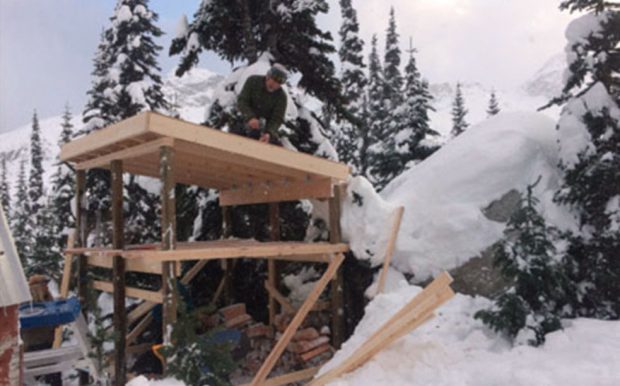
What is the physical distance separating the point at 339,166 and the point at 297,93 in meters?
4.26

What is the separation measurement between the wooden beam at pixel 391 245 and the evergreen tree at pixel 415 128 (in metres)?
13.4

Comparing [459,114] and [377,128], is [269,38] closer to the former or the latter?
[377,128]

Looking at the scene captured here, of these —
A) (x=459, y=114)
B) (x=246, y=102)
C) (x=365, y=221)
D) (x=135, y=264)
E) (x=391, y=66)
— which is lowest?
(x=135, y=264)

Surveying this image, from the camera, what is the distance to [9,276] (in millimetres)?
4215

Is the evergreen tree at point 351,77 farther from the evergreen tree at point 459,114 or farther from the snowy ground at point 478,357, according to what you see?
the snowy ground at point 478,357

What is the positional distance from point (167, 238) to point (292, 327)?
2.53m

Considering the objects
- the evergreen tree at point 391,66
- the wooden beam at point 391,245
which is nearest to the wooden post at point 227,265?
the wooden beam at point 391,245

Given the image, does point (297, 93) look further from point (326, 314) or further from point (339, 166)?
point (326, 314)

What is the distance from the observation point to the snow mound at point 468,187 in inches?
348

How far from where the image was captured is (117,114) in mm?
17906

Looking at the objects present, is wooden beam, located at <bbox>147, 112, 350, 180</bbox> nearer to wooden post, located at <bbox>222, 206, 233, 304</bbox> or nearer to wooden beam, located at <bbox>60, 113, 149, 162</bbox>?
wooden beam, located at <bbox>60, 113, 149, 162</bbox>

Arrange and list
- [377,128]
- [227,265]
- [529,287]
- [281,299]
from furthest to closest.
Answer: [377,128] → [227,265] → [281,299] → [529,287]

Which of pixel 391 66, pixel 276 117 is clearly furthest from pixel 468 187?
pixel 391 66

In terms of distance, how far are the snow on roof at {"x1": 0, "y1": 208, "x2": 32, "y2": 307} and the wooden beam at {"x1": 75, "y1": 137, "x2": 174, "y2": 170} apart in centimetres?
230
